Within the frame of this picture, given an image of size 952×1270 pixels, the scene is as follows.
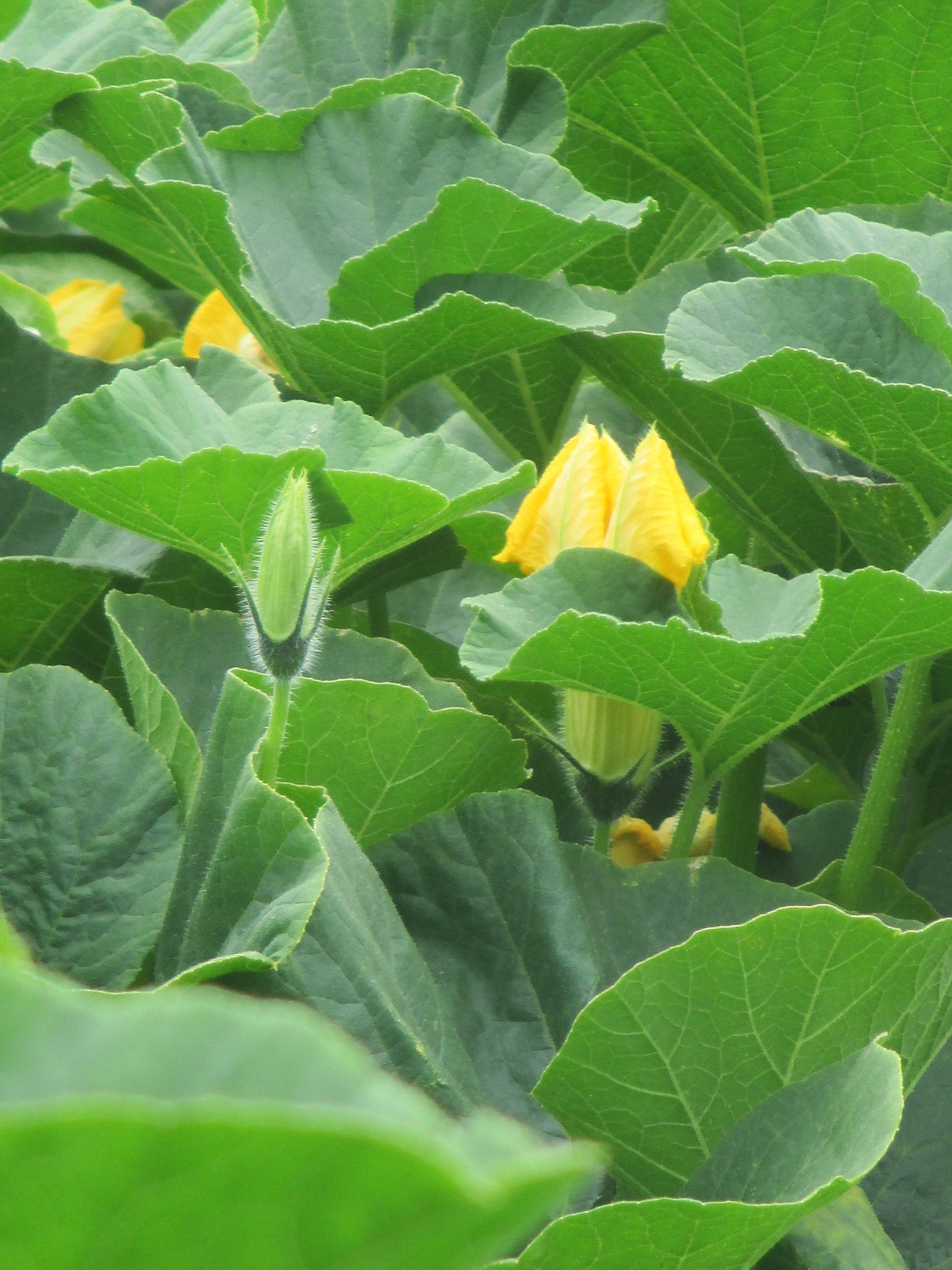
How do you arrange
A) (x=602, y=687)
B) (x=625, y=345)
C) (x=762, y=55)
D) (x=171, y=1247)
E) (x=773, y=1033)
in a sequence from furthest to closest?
1. (x=762, y=55)
2. (x=625, y=345)
3. (x=602, y=687)
4. (x=773, y=1033)
5. (x=171, y=1247)

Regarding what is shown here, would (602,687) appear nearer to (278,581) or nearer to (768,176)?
(278,581)

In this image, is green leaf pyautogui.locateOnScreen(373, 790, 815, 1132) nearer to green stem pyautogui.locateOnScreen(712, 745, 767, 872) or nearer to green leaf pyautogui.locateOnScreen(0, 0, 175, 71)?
green stem pyautogui.locateOnScreen(712, 745, 767, 872)

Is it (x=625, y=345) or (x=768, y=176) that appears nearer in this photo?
(x=625, y=345)

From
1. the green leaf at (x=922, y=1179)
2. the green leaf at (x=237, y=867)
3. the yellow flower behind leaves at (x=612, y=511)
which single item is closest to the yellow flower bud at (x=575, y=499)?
the yellow flower behind leaves at (x=612, y=511)

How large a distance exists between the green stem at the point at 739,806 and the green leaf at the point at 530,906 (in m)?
0.12

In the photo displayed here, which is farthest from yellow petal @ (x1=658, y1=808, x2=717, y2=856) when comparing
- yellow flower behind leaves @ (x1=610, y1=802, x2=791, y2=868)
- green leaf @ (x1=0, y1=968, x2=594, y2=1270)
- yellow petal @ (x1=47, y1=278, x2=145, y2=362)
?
yellow petal @ (x1=47, y1=278, x2=145, y2=362)

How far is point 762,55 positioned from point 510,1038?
74 centimetres

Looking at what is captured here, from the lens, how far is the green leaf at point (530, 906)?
72 cm

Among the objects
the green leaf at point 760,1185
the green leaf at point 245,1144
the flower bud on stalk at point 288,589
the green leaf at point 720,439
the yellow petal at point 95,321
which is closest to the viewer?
the green leaf at point 245,1144

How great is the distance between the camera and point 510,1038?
0.72 metres

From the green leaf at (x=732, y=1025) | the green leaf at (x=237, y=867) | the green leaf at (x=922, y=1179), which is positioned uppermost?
the green leaf at (x=237, y=867)

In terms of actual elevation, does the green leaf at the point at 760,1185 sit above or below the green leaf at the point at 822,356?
below

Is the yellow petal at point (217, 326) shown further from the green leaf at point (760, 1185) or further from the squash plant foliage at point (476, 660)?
the green leaf at point (760, 1185)

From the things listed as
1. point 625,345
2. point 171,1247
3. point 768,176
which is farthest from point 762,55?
point 171,1247
